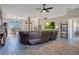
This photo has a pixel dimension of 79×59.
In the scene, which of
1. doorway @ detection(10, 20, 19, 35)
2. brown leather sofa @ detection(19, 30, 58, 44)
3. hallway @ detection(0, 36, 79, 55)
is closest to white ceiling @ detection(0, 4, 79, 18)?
doorway @ detection(10, 20, 19, 35)

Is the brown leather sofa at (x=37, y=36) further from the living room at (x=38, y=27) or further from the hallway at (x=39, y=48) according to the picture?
the hallway at (x=39, y=48)

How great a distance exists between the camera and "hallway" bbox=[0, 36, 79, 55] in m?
3.28

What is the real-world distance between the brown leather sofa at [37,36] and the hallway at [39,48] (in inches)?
4.0

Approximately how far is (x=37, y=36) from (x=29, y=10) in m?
0.56

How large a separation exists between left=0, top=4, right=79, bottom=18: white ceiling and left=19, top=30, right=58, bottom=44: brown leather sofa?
35 cm

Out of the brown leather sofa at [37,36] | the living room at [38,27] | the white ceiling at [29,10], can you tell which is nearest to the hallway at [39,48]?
the living room at [38,27]

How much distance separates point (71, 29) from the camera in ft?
11.2

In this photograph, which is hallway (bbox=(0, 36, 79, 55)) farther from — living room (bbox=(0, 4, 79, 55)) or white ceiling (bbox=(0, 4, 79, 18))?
white ceiling (bbox=(0, 4, 79, 18))

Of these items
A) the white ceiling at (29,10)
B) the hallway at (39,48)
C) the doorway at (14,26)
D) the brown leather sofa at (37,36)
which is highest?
the white ceiling at (29,10)

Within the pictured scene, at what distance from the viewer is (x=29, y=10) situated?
3299 mm

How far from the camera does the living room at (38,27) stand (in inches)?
130
